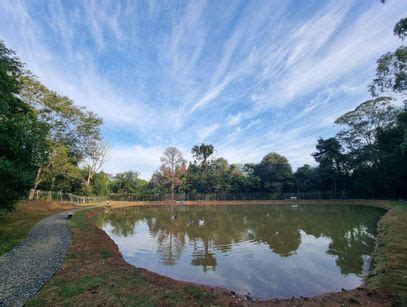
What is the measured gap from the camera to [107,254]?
8883 millimetres

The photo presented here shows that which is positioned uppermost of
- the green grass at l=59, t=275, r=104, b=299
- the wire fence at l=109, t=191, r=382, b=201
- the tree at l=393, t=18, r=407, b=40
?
the tree at l=393, t=18, r=407, b=40

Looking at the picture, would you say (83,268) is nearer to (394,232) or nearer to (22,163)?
(22,163)

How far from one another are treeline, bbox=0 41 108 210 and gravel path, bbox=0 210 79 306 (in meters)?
2.15

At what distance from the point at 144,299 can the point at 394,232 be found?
12.2 meters

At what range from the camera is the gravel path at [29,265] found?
5.38 meters

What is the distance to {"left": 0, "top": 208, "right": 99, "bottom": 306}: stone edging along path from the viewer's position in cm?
538

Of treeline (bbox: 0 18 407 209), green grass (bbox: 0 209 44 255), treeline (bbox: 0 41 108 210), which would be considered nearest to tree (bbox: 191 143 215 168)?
treeline (bbox: 0 18 407 209)

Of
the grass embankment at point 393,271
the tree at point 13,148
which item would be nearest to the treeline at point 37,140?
the tree at point 13,148

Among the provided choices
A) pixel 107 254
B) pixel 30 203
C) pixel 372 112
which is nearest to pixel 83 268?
pixel 107 254

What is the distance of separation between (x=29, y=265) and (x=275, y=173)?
50.6 m

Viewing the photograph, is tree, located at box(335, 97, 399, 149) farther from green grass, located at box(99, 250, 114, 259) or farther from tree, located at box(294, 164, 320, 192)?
green grass, located at box(99, 250, 114, 259)

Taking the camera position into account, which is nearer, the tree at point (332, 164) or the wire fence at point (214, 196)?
the tree at point (332, 164)

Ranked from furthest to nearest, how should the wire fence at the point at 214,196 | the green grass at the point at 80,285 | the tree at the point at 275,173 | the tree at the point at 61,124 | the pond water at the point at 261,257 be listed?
the tree at the point at 275,173, the wire fence at the point at 214,196, the tree at the point at 61,124, the pond water at the point at 261,257, the green grass at the point at 80,285

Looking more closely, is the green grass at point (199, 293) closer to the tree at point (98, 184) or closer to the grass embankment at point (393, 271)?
the grass embankment at point (393, 271)
